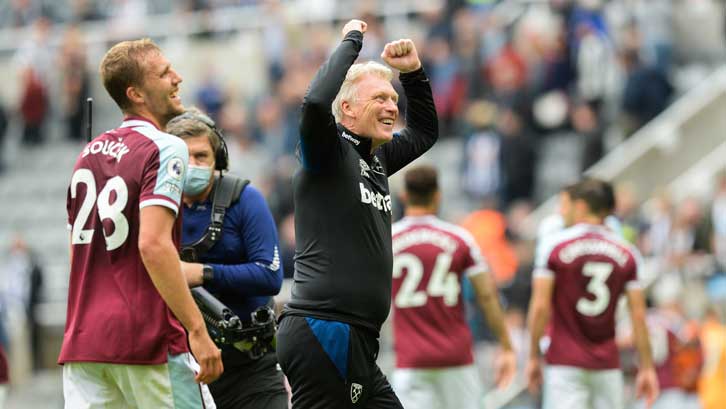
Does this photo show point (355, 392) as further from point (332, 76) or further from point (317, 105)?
point (332, 76)

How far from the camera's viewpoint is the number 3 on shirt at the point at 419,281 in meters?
11.5

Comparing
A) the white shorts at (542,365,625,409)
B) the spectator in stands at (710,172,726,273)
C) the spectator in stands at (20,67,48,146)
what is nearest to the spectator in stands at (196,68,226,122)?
the spectator in stands at (20,67,48,146)

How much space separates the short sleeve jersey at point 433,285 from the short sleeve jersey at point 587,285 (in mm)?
556

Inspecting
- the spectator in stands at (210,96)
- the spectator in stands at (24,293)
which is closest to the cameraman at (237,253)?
the spectator in stands at (24,293)

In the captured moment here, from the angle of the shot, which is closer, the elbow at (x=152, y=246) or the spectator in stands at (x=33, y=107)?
the elbow at (x=152, y=246)

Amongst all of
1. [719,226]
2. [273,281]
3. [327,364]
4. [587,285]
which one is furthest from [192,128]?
[719,226]

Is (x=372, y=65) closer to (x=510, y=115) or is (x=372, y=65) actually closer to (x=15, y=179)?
(x=510, y=115)

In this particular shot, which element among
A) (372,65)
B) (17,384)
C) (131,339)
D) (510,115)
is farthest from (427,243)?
(17,384)

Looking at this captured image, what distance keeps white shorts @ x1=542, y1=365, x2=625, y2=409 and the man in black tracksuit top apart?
4124mm

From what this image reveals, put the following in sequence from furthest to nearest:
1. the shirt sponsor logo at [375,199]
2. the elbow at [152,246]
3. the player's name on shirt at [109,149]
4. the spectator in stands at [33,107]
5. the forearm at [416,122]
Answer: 1. the spectator in stands at [33,107]
2. the forearm at [416,122]
3. the shirt sponsor logo at [375,199]
4. the player's name on shirt at [109,149]
5. the elbow at [152,246]

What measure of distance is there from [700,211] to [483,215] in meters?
2.67

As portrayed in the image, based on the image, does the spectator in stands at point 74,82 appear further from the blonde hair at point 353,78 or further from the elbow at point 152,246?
the elbow at point 152,246

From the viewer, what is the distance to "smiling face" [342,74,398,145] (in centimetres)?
769

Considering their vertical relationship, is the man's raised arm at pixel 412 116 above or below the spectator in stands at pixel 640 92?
below
